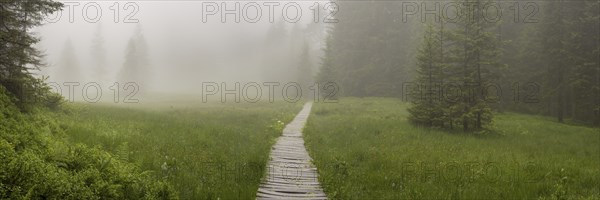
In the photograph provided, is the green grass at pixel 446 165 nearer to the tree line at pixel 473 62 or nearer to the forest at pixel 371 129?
the forest at pixel 371 129

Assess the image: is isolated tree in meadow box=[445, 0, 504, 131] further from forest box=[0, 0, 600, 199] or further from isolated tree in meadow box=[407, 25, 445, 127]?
isolated tree in meadow box=[407, 25, 445, 127]

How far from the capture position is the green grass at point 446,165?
366 inches

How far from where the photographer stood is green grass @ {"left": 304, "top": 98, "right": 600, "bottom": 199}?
9305 mm

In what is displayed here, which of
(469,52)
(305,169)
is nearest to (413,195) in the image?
(305,169)

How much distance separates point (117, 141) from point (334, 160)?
658 centimetres

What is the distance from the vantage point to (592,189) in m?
10.1

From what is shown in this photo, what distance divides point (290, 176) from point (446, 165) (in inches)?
196

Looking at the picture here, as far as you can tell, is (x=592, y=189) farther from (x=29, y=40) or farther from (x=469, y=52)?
(x=29, y=40)

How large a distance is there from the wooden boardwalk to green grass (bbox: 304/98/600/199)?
32 cm

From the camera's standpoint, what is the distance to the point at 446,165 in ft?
40.2

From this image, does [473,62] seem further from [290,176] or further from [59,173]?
[59,173]
